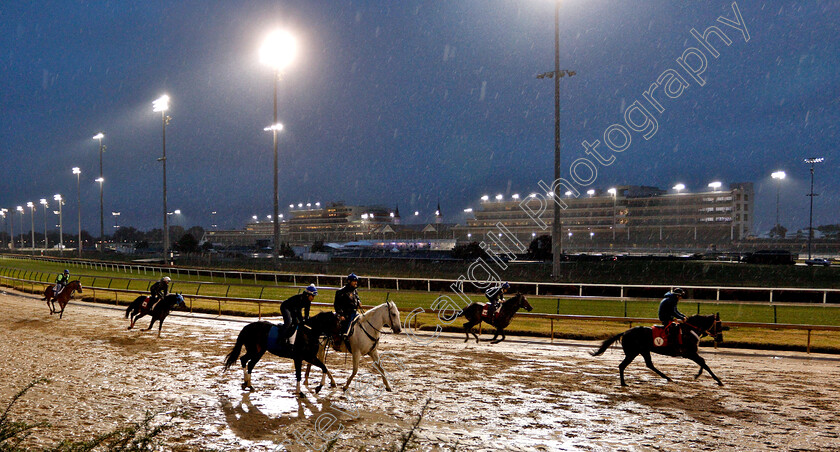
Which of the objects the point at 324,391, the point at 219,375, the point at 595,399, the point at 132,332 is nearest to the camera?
the point at 595,399

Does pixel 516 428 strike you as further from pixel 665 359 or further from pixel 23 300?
pixel 23 300

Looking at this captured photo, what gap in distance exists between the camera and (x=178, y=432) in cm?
579

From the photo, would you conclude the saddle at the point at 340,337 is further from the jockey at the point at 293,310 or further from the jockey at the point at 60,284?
the jockey at the point at 60,284

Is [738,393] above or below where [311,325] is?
below

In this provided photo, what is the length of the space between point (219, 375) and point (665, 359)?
8378 mm

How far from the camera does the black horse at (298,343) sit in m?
7.31

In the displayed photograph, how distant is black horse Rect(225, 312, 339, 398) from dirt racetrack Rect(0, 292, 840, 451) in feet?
1.38

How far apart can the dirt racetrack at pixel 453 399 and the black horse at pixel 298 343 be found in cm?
42

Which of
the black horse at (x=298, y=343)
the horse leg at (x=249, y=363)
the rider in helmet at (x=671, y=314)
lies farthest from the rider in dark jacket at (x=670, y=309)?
the horse leg at (x=249, y=363)

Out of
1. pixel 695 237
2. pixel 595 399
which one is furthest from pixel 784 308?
pixel 695 237

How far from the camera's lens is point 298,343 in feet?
24.0

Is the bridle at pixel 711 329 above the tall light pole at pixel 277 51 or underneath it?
underneath

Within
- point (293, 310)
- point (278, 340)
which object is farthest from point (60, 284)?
point (293, 310)

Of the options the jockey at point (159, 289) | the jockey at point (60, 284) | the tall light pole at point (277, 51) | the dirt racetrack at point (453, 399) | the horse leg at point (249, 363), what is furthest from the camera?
the tall light pole at point (277, 51)
